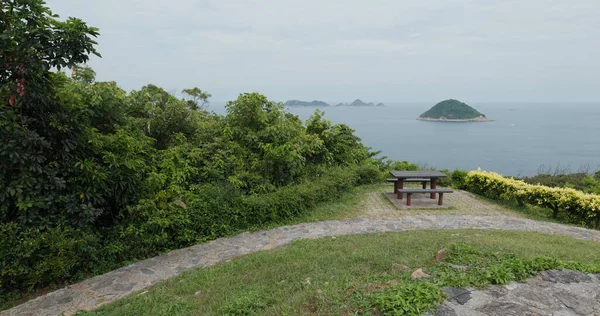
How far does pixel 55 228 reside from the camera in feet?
13.3

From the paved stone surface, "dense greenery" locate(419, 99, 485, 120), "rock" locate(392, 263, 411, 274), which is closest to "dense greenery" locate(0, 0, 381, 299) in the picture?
"rock" locate(392, 263, 411, 274)

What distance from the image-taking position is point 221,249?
5191mm

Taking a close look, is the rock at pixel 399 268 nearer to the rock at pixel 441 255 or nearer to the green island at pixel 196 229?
the green island at pixel 196 229

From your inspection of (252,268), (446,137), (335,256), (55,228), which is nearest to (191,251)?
(252,268)

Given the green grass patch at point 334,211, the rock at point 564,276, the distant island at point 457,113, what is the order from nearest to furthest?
1. the rock at point 564,276
2. the green grass patch at point 334,211
3. the distant island at point 457,113

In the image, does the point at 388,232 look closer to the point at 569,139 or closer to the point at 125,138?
the point at 125,138

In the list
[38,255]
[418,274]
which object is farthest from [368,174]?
[38,255]

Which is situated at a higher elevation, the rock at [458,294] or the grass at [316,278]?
the rock at [458,294]

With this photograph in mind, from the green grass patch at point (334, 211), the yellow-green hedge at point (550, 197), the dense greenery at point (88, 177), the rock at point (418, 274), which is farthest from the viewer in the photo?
the yellow-green hedge at point (550, 197)

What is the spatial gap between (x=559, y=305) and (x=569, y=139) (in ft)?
151

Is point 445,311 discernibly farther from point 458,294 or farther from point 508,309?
point 508,309

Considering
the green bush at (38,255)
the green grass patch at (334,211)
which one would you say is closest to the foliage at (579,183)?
the green grass patch at (334,211)

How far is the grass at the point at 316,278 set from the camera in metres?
2.72

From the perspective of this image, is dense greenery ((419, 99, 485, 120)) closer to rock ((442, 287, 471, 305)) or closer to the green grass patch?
the green grass patch
